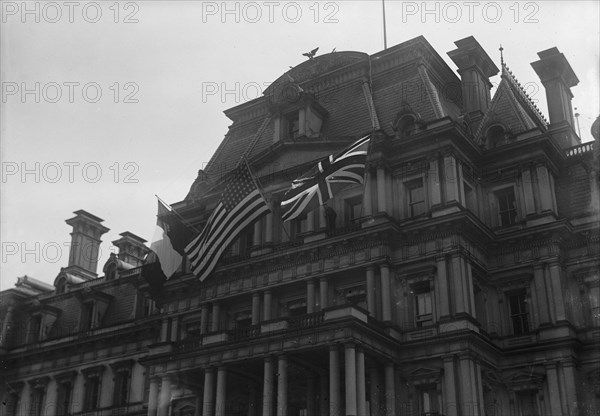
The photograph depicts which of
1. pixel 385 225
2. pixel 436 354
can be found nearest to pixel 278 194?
pixel 385 225

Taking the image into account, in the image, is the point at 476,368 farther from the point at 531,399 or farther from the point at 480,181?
the point at 480,181

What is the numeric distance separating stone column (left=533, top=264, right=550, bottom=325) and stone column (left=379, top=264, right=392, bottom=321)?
578 centimetres

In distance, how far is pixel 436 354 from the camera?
110 ft

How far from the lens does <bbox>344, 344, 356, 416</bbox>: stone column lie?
31.0 meters

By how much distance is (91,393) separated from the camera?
47875 millimetres

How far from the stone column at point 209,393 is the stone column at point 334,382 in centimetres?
539

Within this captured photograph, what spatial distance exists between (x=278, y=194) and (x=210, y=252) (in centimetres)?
438

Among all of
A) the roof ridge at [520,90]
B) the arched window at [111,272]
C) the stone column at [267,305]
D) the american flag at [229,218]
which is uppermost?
the roof ridge at [520,90]

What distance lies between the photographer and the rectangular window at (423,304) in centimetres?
3497

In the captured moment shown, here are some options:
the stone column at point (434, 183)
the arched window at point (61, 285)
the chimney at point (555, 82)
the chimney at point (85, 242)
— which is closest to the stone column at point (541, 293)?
the stone column at point (434, 183)

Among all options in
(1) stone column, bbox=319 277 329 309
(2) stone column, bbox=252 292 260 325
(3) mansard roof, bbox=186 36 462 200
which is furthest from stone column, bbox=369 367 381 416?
(3) mansard roof, bbox=186 36 462 200

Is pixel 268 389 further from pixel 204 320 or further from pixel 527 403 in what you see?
pixel 527 403

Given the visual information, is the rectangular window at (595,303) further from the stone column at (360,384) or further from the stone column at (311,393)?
the stone column at (311,393)

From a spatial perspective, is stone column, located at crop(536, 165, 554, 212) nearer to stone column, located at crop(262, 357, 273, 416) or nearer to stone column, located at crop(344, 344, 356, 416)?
stone column, located at crop(344, 344, 356, 416)
